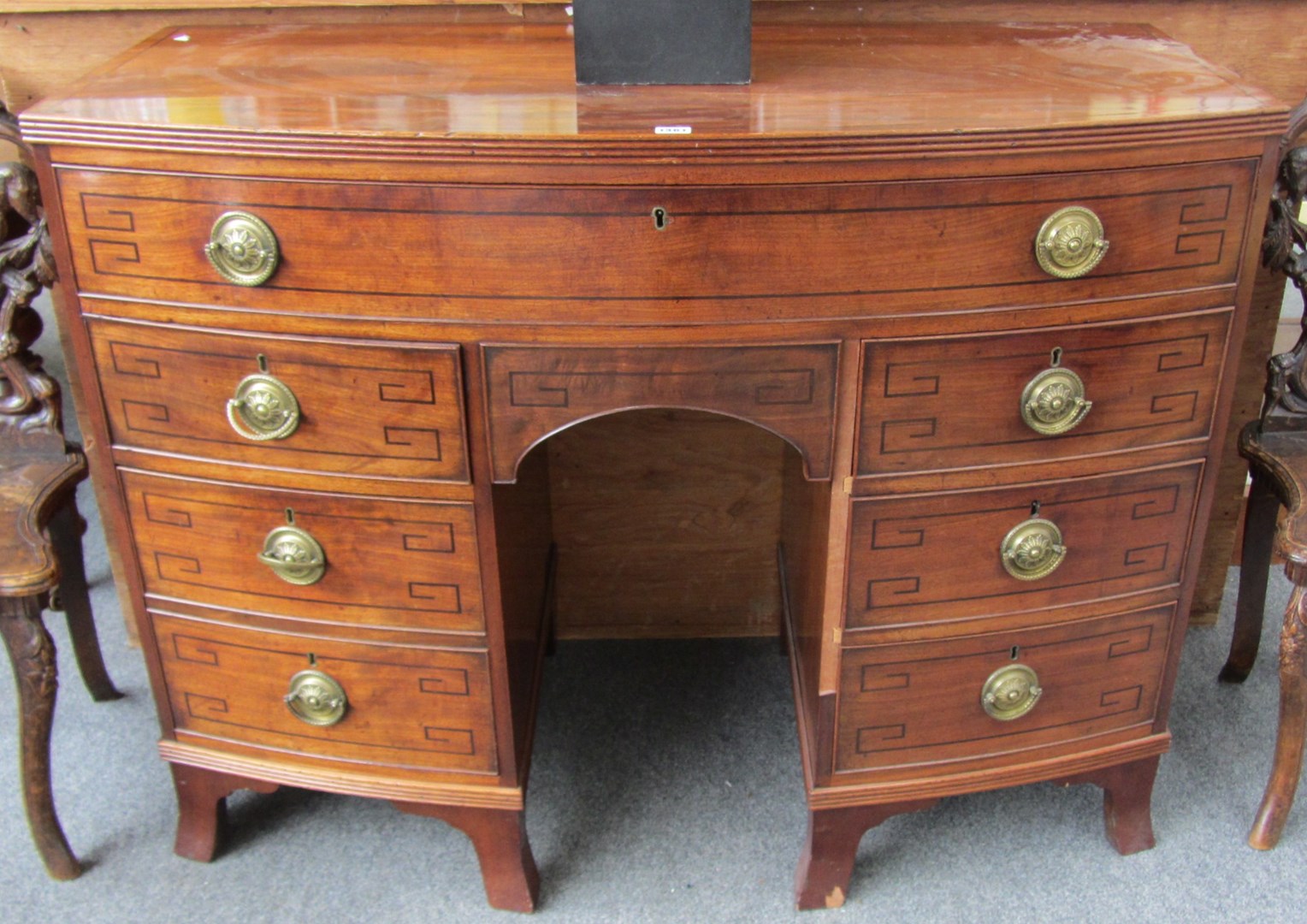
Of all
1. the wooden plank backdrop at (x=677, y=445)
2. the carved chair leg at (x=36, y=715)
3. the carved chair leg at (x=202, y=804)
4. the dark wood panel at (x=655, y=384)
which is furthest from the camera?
the wooden plank backdrop at (x=677, y=445)

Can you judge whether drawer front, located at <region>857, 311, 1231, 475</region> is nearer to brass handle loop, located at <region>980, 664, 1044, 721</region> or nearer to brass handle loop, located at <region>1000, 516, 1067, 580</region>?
brass handle loop, located at <region>1000, 516, 1067, 580</region>

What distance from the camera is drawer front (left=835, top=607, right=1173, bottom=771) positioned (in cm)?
141

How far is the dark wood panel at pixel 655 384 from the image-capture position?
1211 millimetres

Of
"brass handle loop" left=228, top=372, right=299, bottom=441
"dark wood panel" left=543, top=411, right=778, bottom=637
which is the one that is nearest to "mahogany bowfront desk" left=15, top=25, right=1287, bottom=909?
"brass handle loop" left=228, top=372, right=299, bottom=441

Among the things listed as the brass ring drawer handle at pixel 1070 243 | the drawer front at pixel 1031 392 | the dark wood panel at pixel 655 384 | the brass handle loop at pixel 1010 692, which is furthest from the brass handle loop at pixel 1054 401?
the brass handle loop at pixel 1010 692

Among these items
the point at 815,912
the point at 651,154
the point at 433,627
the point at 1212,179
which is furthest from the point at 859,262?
the point at 815,912

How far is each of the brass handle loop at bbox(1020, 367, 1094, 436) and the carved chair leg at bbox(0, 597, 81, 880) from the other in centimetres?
117

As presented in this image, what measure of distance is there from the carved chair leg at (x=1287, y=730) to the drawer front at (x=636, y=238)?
1.81 ft

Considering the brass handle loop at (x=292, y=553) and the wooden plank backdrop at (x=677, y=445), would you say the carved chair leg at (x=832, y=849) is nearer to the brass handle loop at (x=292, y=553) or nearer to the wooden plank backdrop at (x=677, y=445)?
the wooden plank backdrop at (x=677, y=445)

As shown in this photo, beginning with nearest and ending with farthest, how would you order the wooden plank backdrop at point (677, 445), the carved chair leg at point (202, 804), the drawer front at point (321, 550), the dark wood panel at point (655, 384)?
the dark wood panel at point (655, 384)
the drawer front at point (321, 550)
the carved chair leg at point (202, 804)
the wooden plank backdrop at point (677, 445)

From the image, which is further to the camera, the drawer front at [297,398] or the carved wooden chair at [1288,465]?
the carved wooden chair at [1288,465]

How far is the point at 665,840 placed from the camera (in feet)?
5.37

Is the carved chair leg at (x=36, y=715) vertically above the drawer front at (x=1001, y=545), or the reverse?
the drawer front at (x=1001, y=545)

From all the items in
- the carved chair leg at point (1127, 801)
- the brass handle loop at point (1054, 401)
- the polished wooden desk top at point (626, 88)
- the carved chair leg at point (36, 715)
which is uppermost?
the polished wooden desk top at point (626, 88)
